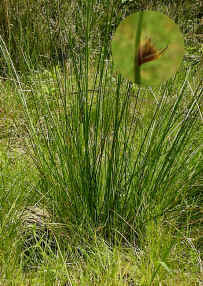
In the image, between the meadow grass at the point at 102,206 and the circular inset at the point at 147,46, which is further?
the meadow grass at the point at 102,206

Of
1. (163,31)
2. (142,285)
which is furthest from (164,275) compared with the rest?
(163,31)

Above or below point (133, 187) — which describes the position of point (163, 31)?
above

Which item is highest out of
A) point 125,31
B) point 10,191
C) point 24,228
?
point 125,31

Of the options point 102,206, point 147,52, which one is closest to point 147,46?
point 147,52

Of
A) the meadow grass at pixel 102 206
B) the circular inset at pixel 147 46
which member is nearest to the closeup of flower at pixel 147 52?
the circular inset at pixel 147 46

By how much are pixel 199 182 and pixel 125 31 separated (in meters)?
0.93

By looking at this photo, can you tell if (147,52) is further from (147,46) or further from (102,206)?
(102,206)

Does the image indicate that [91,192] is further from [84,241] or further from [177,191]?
[177,191]

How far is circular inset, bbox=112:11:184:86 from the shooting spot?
585 millimetres

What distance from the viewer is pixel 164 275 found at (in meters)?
0.98

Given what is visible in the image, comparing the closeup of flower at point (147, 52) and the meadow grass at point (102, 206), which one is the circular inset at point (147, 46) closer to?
the closeup of flower at point (147, 52)

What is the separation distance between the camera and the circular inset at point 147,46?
0.58 m

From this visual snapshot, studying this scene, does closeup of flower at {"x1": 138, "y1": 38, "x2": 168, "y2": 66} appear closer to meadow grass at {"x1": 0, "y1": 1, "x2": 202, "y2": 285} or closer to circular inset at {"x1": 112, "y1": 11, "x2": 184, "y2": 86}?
circular inset at {"x1": 112, "y1": 11, "x2": 184, "y2": 86}

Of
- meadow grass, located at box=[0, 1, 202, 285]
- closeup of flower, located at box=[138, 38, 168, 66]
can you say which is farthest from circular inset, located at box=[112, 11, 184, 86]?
meadow grass, located at box=[0, 1, 202, 285]
